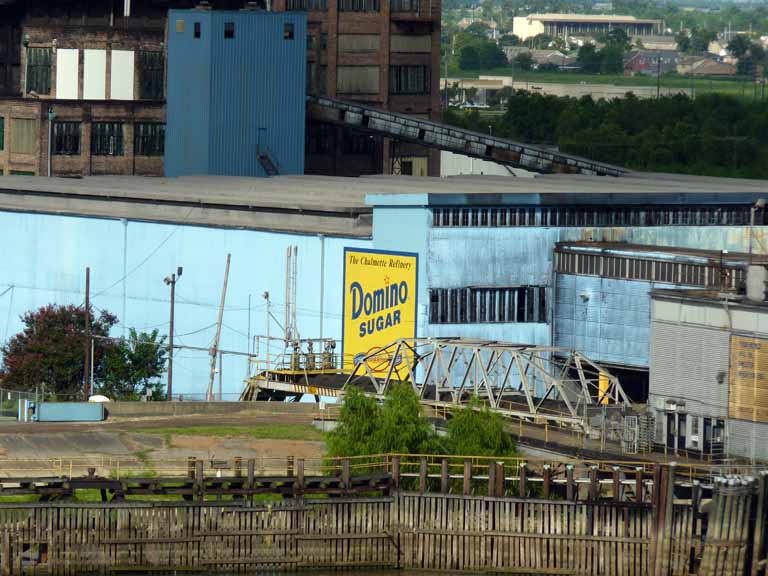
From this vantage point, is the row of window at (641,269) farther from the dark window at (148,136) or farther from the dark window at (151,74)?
the dark window at (151,74)

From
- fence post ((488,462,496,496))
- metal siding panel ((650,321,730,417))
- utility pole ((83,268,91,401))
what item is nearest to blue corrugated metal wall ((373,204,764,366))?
metal siding panel ((650,321,730,417))

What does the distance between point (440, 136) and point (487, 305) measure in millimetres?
51143

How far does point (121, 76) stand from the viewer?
120 metres

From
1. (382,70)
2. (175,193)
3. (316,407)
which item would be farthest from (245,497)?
(382,70)

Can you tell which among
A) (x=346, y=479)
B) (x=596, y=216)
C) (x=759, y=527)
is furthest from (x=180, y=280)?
(x=759, y=527)

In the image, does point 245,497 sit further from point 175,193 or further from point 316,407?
point 175,193

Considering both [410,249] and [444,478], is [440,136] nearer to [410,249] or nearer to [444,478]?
[410,249]

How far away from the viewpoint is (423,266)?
238ft

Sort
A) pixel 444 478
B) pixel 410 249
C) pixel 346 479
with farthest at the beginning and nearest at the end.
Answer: pixel 410 249, pixel 346 479, pixel 444 478

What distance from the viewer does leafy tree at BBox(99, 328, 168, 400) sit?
80.8 metres

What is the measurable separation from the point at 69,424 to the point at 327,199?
20.5 metres

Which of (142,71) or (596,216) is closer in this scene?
(596,216)

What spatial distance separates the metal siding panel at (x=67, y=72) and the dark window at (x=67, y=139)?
19.4 ft

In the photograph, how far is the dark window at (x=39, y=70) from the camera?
121125mm
